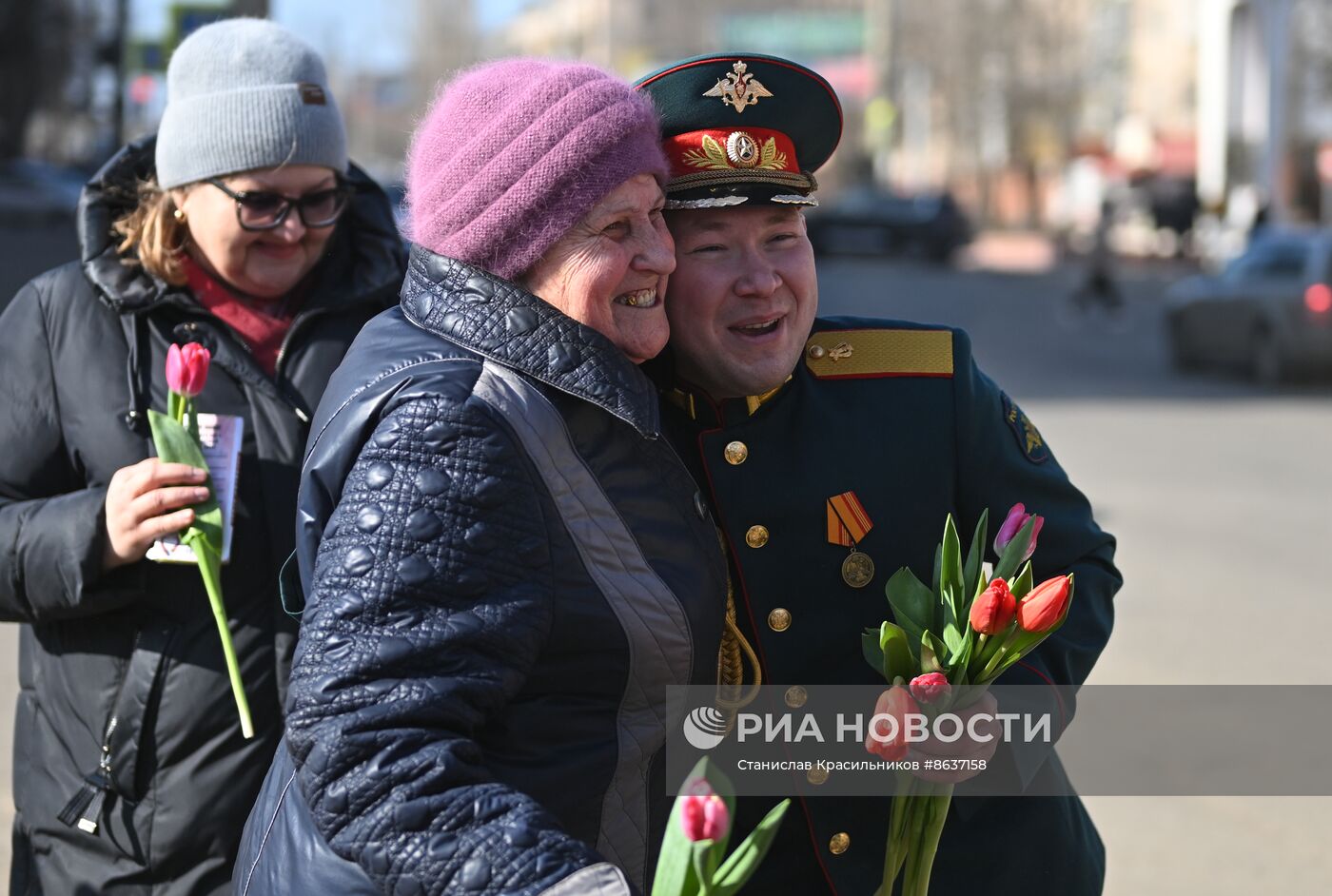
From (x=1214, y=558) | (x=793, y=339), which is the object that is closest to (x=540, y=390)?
(x=793, y=339)

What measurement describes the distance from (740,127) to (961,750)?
0.95 meters

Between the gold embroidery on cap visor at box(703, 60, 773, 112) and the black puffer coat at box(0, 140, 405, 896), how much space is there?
0.96 metres

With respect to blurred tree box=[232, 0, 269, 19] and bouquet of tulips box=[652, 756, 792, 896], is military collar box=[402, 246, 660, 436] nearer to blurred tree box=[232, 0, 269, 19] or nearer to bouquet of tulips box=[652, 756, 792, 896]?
bouquet of tulips box=[652, 756, 792, 896]

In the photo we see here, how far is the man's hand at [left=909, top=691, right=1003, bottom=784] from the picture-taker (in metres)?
2.38

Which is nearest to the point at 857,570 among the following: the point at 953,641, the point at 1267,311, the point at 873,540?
the point at 873,540

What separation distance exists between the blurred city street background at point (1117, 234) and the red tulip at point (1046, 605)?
0.55 meters

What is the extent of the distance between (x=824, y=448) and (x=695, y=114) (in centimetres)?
53

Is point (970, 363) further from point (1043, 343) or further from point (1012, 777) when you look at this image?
point (1043, 343)

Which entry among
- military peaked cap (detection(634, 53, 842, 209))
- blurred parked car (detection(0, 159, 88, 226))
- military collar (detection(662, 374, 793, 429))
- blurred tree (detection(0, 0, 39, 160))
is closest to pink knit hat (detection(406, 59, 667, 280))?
military peaked cap (detection(634, 53, 842, 209))

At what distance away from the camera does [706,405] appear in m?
2.76

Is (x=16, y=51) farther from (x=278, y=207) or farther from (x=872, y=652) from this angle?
(x=872, y=652)

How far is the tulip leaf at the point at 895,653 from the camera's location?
236 centimetres

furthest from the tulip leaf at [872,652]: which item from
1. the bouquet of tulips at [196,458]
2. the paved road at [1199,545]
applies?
the paved road at [1199,545]

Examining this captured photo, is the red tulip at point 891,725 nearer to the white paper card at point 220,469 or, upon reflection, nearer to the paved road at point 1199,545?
the white paper card at point 220,469
